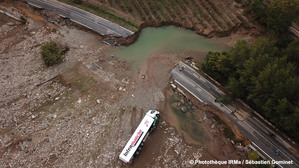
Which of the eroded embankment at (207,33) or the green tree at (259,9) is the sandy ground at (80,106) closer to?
the eroded embankment at (207,33)

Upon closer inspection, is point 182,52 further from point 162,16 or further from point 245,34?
point 245,34

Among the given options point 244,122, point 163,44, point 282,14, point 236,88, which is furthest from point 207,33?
point 244,122

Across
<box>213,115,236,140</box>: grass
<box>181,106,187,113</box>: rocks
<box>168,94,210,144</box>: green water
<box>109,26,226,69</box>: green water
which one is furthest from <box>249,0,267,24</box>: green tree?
<box>181,106,187,113</box>: rocks

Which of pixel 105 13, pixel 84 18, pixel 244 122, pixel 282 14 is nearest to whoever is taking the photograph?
pixel 244 122

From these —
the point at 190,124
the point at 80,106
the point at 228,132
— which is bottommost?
the point at 80,106

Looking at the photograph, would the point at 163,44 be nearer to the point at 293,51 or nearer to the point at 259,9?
the point at 259,9

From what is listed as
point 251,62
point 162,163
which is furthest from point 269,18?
point 162,163

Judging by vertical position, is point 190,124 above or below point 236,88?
below
